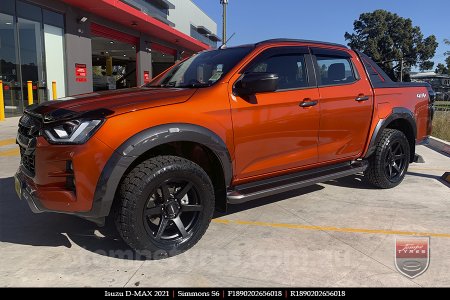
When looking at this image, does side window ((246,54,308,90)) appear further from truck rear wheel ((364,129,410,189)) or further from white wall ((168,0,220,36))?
white wall ((168,0,220,36))

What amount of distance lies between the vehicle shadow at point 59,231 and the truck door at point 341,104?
106 centimetres

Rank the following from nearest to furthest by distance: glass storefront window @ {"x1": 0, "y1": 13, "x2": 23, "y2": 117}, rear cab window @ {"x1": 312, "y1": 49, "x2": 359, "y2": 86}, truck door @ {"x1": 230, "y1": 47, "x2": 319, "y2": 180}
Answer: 1. truck door @ {"x1": 230, "y1": 47, "x2": 319, "y2": 180}
2. rear cab window @ {"x1": 312, "y1": 49, "x2": 359, "y2": 86}
3. glass storefront window @ {"x1": 0, "y1": 13, "x2": 23, "y2": 117}

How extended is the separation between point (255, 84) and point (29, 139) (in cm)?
191

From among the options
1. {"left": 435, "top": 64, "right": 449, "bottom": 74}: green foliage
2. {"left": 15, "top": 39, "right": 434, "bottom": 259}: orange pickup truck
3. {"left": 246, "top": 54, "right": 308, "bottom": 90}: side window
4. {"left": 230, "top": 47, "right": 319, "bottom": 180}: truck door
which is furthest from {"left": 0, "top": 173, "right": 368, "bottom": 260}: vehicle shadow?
{"left": 435, "top": 64, "right": 449, "bottom": 74}: green foliage

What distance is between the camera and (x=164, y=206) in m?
3.25

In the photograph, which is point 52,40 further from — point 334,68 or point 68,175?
point 68,175

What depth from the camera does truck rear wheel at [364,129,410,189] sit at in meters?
5.07

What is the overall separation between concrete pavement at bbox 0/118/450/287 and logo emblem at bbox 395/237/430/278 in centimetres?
6

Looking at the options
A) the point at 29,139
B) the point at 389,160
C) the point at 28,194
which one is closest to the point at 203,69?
the point at 29,139

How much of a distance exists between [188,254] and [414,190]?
136 inches

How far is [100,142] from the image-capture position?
2879 millimetres

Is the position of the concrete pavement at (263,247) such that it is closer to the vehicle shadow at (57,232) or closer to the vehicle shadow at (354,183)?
the vehicle shadow at (57,232)
